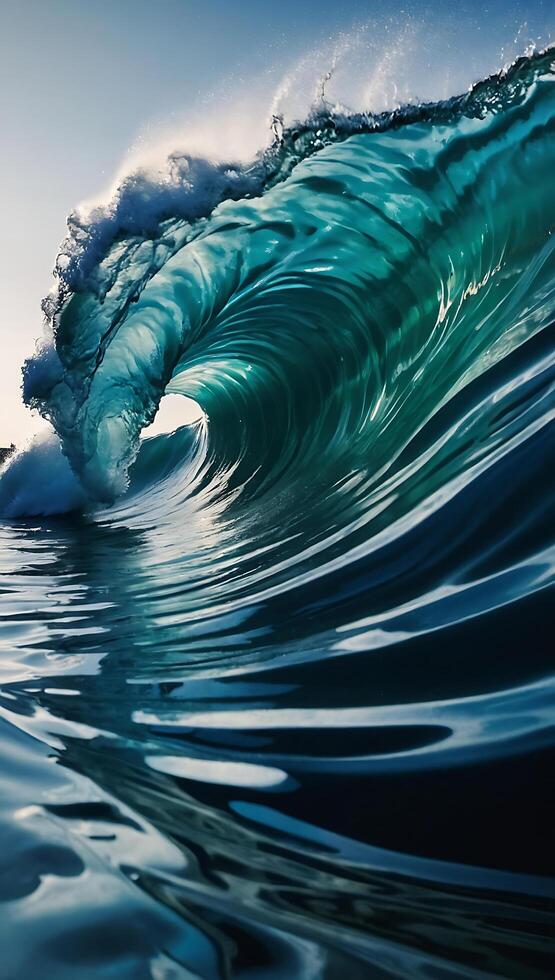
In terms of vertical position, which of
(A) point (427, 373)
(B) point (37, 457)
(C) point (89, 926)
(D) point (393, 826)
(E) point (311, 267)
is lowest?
(D) point (393, 826)

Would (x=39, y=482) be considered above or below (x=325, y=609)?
above

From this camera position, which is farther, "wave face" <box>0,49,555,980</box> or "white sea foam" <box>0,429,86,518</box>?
"white sea foam" <box>0,429,86,518</box>

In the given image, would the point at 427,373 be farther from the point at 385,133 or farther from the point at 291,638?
the point at 291,638

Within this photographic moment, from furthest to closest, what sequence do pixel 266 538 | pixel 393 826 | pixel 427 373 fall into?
pixel 427 373 < pixel 266 538 < pixel 393 826

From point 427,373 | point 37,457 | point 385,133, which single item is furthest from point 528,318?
point 37,457

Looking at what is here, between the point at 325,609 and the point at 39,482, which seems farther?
the point at 39,482

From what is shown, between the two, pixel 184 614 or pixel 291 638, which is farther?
pixel 184 614

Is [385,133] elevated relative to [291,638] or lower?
elevated

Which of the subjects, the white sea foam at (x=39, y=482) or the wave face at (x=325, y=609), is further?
the white sea foam at (x=39, y=482)
